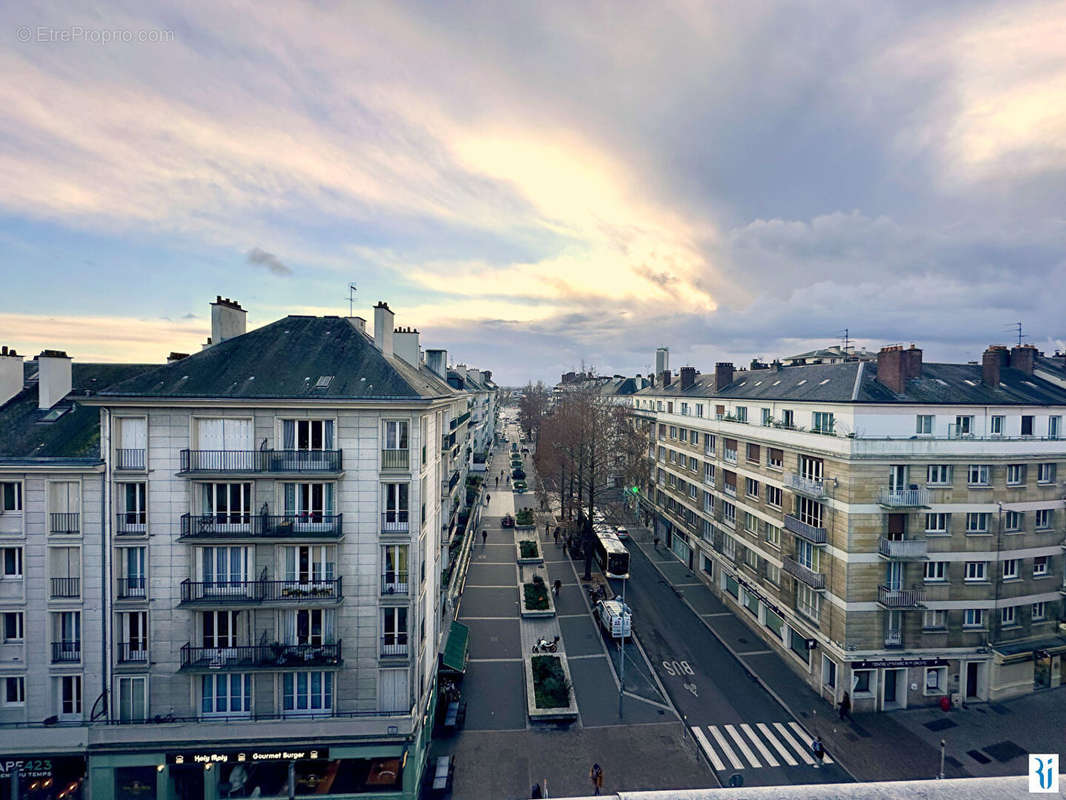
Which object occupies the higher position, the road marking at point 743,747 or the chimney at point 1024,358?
the chimney at point 1024,358

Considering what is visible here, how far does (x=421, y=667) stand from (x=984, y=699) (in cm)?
3120

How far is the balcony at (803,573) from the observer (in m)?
28.2

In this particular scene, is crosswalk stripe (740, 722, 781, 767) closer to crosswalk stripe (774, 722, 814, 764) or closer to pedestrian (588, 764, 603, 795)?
crosswalk stripe (774, 722, 814, 764)

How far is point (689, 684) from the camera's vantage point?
29422 millimetres

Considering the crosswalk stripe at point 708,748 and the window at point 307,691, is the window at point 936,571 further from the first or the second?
the window at point 307,691

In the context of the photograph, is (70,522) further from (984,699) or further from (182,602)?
(984,699)

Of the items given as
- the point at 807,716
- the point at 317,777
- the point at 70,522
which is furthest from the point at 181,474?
the point at 807,716

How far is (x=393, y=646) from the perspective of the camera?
21188 millimetres

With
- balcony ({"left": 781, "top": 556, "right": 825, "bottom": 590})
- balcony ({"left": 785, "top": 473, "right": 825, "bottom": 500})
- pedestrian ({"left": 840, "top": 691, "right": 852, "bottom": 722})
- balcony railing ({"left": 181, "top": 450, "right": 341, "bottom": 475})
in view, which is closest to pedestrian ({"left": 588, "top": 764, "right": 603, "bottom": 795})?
pedestrian ({"left": 840, "top": 691, "right": 852, "bottom": 722})

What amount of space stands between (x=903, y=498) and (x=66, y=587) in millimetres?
39349

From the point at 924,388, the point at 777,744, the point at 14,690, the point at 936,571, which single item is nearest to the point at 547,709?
the point at 777,744

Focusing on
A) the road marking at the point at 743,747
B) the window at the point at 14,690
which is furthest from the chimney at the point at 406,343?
the road marking at the point at 743,747

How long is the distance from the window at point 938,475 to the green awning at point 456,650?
2745 cm

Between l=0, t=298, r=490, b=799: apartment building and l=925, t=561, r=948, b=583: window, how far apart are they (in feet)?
89.5
